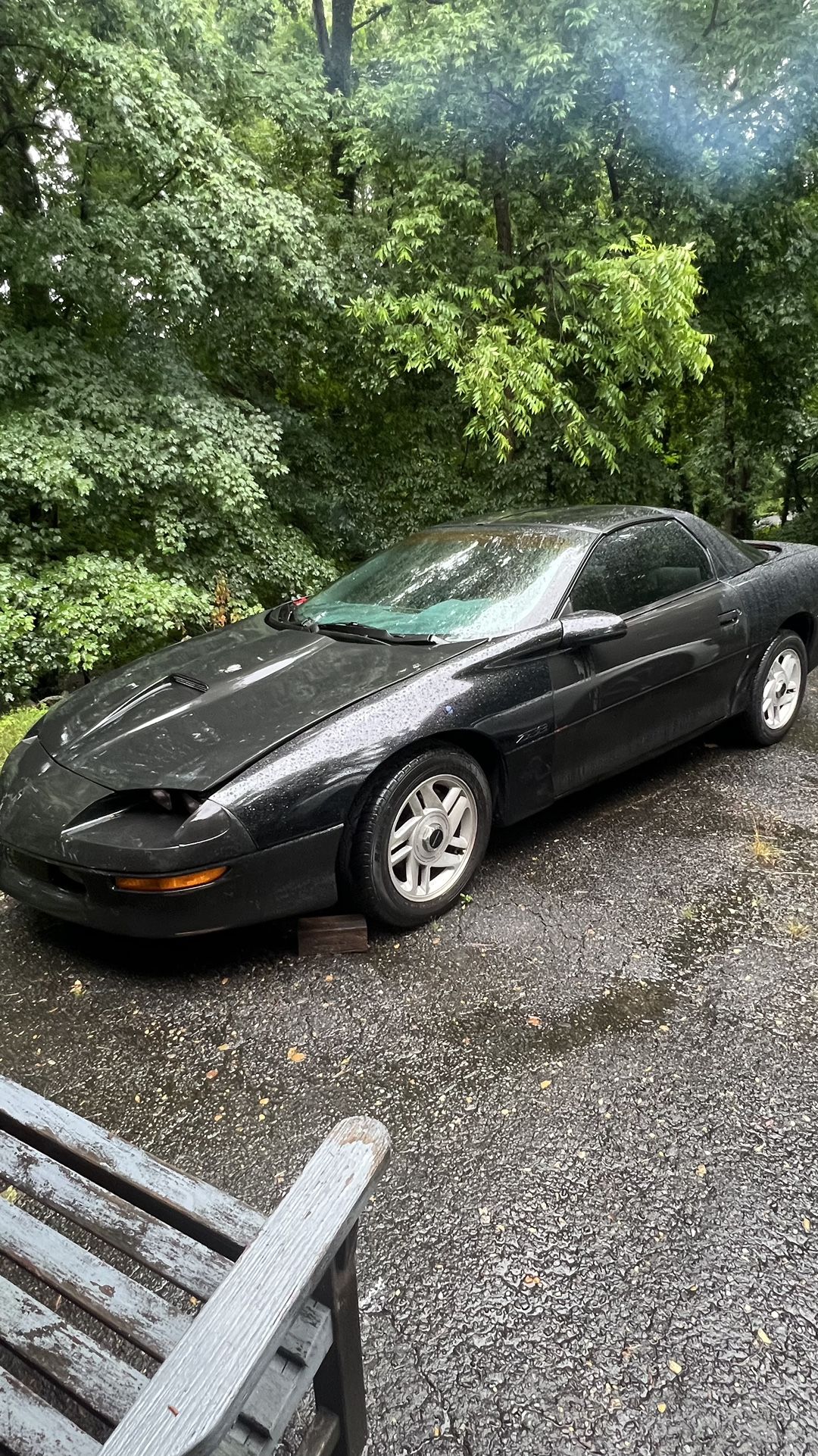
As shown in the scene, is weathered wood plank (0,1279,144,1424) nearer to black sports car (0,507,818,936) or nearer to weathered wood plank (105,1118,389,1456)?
weathered wood plank (105,1118,389,1456)

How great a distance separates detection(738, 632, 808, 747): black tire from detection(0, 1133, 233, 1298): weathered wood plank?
3.84 metres

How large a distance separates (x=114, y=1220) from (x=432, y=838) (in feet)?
5.95

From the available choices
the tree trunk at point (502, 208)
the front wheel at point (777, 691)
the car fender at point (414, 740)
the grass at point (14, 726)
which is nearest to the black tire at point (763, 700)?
the front wheel at point (777, 691)

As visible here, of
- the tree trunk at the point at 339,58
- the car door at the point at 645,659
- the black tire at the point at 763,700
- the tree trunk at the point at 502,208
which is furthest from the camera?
the tree trunk at the point at 339,58

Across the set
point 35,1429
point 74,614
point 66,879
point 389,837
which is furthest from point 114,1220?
point 74,614

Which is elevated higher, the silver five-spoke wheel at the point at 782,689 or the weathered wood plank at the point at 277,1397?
the weathered wood plank at the point at 277,1397

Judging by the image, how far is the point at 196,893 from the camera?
2463 mm

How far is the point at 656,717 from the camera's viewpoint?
3.71 meters

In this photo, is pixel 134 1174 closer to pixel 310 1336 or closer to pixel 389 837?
pixel 310 1336

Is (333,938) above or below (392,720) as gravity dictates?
below

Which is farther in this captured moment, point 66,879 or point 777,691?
point 777,691

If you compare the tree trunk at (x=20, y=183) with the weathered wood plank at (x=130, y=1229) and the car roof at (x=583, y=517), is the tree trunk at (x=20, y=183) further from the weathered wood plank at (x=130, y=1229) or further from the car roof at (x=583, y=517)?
the weathered wood plank at (x=130, y=1229)

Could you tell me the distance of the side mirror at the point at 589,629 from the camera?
3250 millimetres

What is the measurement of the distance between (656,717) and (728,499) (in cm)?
1175
